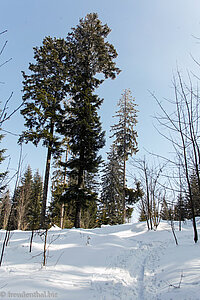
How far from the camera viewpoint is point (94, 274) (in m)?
4.00

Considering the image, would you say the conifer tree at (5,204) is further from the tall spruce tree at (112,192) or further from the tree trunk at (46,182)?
the tall spruce tree at (112,192)

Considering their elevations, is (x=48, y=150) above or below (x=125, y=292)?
above

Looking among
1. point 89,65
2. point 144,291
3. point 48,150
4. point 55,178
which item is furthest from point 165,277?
point 55,178

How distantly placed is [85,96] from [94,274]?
32.6 ft

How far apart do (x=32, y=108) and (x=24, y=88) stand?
6.70ft

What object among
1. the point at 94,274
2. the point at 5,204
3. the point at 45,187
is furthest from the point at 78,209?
the point at 5,204

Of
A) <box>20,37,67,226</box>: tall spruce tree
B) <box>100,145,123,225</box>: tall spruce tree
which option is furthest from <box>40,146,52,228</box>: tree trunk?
<box>100,145,123,225</box>: tall spruce tree

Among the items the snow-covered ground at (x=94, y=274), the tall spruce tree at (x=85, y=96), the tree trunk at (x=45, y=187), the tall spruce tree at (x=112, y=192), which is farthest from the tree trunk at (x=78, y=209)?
the tall spruce tree at (x=112, y=192)

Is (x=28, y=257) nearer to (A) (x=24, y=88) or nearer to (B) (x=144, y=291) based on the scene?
(B) (x=144, y=291)

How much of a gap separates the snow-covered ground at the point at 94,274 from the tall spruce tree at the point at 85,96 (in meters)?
4.53

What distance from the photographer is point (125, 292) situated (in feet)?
10.5

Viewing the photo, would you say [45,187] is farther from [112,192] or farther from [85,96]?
[112,192]

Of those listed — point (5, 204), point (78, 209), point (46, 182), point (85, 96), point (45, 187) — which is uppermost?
point (85, 96)

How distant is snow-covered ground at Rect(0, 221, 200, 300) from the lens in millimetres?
2799
